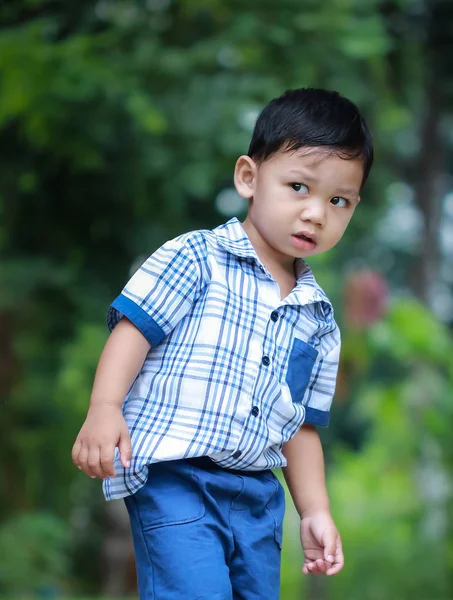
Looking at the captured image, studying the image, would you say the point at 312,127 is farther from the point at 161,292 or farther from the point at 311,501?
the point at 311,501

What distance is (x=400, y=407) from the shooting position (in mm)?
9047

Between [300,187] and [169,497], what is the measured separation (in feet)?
2.04

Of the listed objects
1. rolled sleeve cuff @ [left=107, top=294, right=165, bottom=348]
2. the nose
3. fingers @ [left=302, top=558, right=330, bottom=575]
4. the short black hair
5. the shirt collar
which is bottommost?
fingers @ [left=302, top=558, right=330, bottom=575]

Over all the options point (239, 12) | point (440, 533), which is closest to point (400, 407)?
point (440, 533)

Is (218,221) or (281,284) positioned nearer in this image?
(281,284)

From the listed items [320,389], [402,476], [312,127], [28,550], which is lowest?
[28,550]

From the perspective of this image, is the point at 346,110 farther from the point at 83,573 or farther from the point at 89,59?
the point at 83,573

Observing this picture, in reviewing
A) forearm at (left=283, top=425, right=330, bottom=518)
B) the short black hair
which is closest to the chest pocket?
forearm at (left=283, top=425, right=330, bottom=518)

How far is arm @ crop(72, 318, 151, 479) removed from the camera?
1.53 meters

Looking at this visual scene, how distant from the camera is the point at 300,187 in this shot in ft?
5.75

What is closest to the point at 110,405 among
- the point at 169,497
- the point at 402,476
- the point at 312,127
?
the point at 169,497

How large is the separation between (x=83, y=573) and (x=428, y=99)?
5.87m

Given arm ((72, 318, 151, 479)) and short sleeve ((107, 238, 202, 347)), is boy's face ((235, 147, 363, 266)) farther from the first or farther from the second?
arm ((72, 318, 151, 479))

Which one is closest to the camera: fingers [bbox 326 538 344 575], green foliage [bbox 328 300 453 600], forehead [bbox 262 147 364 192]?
forehead [bbox 262 147 364 192]
